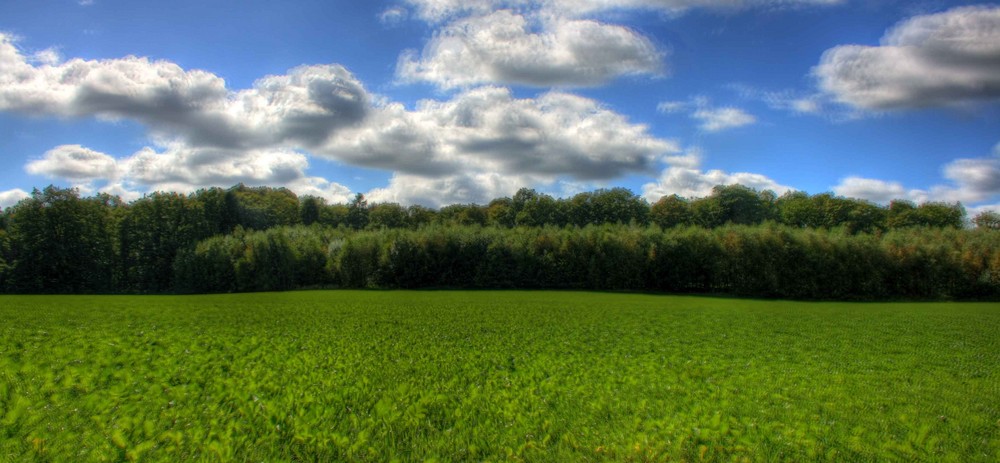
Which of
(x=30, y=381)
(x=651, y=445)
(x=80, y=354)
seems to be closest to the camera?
(x=651, y=445)

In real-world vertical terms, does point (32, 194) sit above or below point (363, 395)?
above

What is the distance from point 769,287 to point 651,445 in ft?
159

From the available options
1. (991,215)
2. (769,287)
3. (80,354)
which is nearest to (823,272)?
(769,287)

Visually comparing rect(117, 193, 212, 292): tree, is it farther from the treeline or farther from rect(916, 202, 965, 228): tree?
rect(916, 202, 965, 228): tree

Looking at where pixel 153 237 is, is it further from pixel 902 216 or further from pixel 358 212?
pixel 902 216

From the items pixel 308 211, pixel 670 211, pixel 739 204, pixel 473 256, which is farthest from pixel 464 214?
pixel 739 204

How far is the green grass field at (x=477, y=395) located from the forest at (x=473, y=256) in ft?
110

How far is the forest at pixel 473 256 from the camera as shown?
49062mm

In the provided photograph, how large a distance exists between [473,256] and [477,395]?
155 ft

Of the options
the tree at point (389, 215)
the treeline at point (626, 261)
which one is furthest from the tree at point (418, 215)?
the treeline at point (626, 261)

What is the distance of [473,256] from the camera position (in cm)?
5759

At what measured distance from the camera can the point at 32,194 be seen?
198 feet

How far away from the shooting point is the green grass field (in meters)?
8.01

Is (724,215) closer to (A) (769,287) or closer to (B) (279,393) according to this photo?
(A) (769,287)
